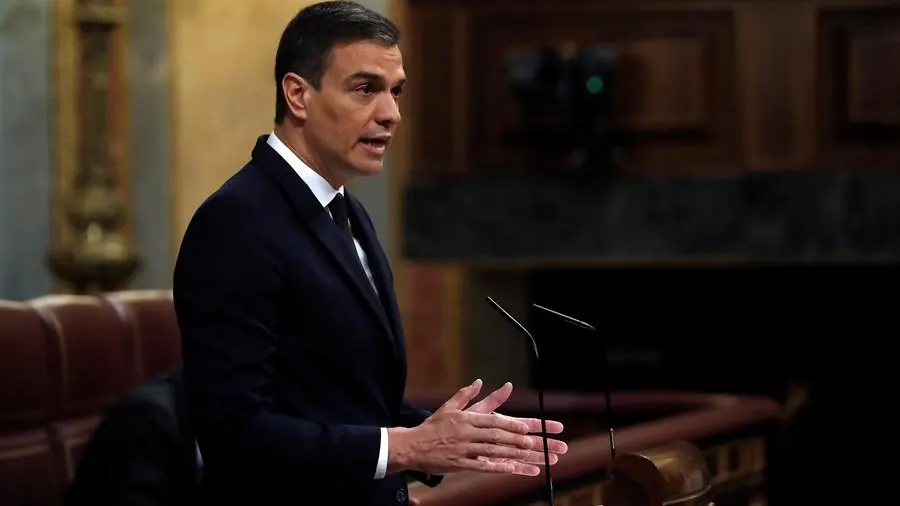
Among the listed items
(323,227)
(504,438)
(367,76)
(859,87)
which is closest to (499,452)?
(504,438)

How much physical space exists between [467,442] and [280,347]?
0.66 feet

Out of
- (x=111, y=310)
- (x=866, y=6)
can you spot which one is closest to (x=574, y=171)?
(x=866, y=6)

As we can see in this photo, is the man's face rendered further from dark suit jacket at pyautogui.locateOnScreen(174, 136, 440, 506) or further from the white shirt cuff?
the white shirt cuff

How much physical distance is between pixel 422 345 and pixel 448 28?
3.45 feet

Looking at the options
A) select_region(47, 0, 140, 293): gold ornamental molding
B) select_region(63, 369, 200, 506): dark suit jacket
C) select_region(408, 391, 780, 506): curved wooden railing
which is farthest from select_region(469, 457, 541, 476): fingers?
select_region(47, 0, 140, 293): gold ornamental molding

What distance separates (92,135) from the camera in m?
4.82

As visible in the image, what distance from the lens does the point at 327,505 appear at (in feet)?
4.69

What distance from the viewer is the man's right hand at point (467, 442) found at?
52.8 inches

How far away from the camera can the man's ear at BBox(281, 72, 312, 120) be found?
145 centimetres

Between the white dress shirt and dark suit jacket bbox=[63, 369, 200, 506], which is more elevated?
the white dress shirt

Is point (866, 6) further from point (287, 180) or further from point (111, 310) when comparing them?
point (287, 180)

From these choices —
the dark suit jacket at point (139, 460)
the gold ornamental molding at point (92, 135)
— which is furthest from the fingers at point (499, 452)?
the gold ornamental molding at point (92, 135)

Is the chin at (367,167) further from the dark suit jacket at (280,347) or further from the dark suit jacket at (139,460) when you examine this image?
the dark suit jacket at (139,460)

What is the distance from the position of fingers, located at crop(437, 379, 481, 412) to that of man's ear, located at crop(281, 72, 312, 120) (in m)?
0.32
